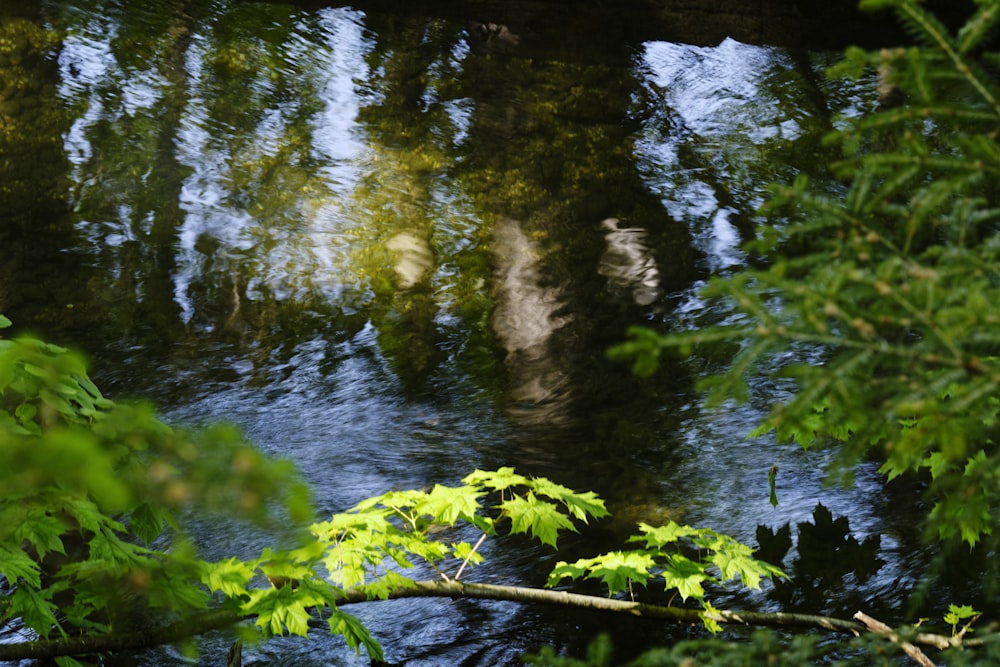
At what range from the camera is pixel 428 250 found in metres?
6.75

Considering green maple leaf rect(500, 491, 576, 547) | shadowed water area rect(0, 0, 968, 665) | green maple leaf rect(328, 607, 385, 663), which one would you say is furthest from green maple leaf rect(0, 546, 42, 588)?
green maple leaf rect(500, 491, 576, 547)

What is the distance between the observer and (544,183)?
7406 millimetres

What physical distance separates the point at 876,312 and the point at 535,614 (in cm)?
268

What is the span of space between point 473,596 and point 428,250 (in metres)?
4.05

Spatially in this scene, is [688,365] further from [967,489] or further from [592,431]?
[967,489]

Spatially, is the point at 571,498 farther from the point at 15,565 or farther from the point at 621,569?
the point at 15,565

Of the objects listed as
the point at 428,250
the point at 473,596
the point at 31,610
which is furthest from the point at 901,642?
the point at 428,250

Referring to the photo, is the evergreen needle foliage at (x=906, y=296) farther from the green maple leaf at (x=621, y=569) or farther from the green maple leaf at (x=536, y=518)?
the green maple leaf at (x=536, y=518)

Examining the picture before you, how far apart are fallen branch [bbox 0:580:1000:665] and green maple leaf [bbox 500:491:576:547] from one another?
29 cm

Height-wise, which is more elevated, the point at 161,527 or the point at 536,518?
the point at 536,518

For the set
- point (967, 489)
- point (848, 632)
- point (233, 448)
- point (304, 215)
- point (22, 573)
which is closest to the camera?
point (233, 448)

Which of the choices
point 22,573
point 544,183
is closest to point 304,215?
point 544,183

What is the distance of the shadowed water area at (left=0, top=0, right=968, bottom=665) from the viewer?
423 cm

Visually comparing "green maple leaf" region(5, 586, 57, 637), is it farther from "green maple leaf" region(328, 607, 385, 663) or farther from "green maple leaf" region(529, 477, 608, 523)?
"green maple leaf" region(529, 477, 608, 523)
